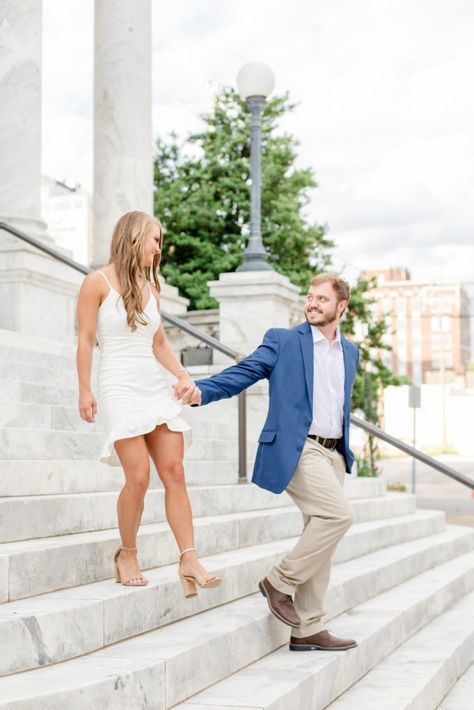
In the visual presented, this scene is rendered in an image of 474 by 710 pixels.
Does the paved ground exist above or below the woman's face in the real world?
below

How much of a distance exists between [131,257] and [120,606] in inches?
63.5

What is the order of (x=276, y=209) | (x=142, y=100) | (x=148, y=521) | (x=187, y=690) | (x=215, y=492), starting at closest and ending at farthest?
1. (x=187, y=690)
2. (x=148, y=521)
3. (x=215, y=492)
4. (x=142, y=100)
5. (x=276, y=209)

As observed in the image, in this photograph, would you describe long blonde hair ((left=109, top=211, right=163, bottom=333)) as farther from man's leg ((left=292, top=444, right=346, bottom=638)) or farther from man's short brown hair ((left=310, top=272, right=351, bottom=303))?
man's leg ((left=292, top=444, right=346, bottom=638))

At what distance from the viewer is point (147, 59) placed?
42.2 feet

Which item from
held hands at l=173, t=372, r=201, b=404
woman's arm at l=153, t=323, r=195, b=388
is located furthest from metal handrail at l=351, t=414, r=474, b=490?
held hands at l=173, t=372, r=201, b=404

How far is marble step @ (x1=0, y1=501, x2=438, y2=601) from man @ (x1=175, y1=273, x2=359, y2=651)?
0.77m

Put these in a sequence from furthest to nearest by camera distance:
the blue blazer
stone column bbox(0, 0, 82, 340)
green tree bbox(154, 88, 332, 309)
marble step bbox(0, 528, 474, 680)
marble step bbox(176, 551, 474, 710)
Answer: green tree bbox(154, 88, 332, 309) → stone column bbox(0, 0, 82, 340) → the blue blazer → marble step bbox(176, 551, 474, 710) → marble step bbox(0, 528, 474, 680)

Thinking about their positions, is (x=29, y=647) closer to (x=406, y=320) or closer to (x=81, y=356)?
(x=81, y=356)

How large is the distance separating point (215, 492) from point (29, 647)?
10.5 feet

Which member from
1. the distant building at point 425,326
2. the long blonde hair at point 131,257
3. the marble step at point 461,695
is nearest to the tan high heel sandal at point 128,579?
the long blonde hair at point 131,257

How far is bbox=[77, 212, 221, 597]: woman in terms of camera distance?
15.7 ft

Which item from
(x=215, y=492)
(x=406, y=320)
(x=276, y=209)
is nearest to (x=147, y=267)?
(x=215, y=492)

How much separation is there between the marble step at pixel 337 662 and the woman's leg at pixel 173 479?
64 cm

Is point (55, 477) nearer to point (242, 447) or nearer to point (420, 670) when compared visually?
point (420, 670)
